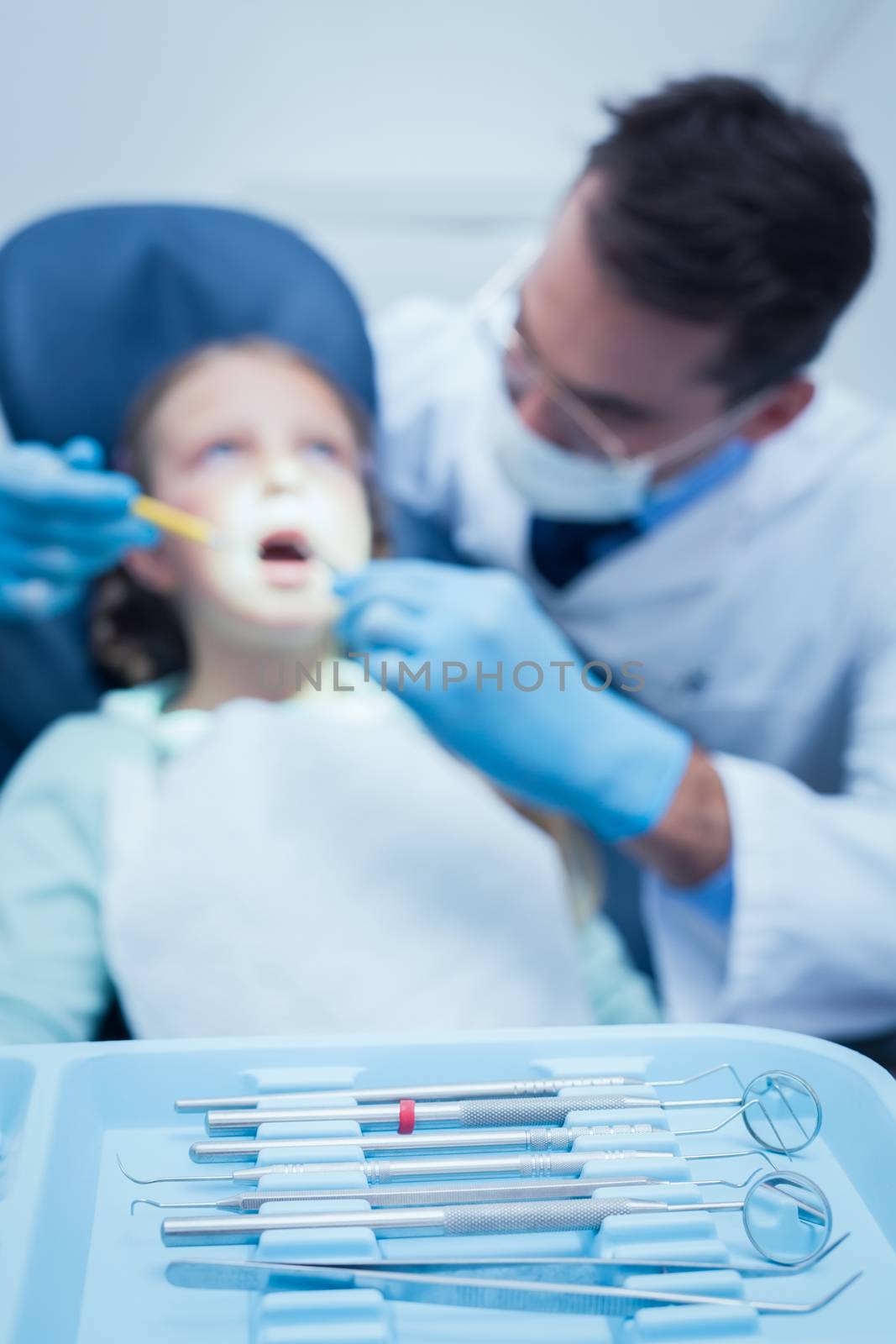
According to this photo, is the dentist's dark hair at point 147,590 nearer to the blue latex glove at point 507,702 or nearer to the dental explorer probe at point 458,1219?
the blue latex glove at point 507,702

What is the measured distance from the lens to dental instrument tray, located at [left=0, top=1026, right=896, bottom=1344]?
0.43 metres

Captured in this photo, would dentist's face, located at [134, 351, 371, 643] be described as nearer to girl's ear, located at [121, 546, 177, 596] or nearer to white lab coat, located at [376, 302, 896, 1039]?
girl's ear, located at [121, 546, 177, 596]

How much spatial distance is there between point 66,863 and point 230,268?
799mm

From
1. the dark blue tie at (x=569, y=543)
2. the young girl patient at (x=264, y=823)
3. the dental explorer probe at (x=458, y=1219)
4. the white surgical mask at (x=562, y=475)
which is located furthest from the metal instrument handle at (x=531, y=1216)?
the dark blue tie at (x=569, y=543)

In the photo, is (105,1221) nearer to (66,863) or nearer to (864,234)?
(66,863)

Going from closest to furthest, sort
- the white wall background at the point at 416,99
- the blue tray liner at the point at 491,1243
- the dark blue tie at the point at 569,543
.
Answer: the blue tray liner at the point at 491,1243 < the dark blue tie at the point at 569,543 < the white wall background at the point at 416,99

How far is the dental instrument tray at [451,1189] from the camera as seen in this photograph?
0.43 metres

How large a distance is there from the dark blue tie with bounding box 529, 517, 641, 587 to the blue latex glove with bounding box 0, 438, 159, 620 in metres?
0.51

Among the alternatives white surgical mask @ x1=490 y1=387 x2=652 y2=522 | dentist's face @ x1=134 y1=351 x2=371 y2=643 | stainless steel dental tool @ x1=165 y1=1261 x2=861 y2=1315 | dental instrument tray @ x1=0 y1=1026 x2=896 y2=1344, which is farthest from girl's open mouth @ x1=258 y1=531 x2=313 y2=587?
stainless steel dental tool @ x1=165 y1=1261 x2=861 y2=1315

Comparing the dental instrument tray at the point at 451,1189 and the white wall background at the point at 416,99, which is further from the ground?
the white wall background at the point at 416,99

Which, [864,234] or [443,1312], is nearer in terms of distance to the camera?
[443,1312]

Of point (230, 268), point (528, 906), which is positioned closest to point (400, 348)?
point (230, 268)

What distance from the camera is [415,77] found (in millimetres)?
1800

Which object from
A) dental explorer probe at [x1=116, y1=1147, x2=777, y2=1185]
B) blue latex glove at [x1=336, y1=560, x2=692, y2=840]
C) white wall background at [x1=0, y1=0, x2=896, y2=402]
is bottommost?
blue latex glove at [x1=336, y1=560, x2=692, y2=840]
